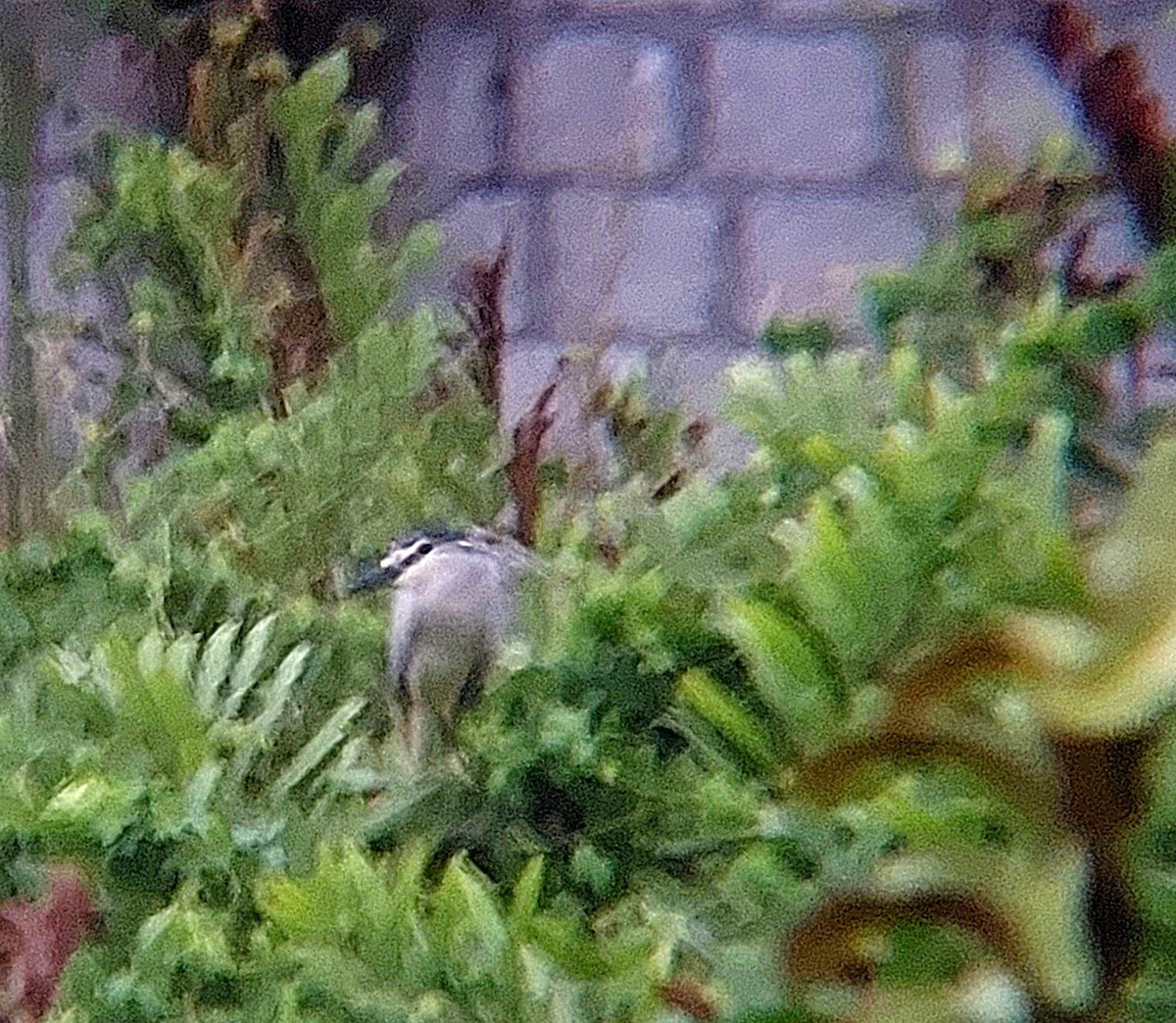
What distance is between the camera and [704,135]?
5.66 feet

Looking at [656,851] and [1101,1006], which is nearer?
[1101,1006]

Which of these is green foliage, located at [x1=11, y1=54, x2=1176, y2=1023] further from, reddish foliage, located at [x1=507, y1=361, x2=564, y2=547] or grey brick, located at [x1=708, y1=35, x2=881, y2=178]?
grey brick, located at [x1=708, y1=35, x2=881, y2=178]

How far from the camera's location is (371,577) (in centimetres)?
96

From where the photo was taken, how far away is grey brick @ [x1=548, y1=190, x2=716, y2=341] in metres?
1.74

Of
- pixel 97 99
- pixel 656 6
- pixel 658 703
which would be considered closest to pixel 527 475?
pixel 658 703

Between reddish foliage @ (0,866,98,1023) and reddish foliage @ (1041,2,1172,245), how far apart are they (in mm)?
551

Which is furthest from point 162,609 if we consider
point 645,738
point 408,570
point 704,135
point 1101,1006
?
point 704,135

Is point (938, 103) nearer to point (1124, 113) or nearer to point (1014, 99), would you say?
point (1014, 99)

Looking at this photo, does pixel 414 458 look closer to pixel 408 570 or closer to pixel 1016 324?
pixel 408 570

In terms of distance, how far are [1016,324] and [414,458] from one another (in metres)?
0.53

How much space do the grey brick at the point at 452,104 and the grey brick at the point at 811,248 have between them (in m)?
0.33

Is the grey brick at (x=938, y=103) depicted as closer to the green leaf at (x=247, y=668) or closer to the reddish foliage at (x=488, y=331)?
the reddish foliage at (x=488, y=331)

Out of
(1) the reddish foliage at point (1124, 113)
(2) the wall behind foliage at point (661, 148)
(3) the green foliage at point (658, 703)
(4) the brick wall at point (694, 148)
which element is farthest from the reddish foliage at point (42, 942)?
(4) the brick wall at point (694, 148)

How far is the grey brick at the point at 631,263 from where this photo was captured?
68.5 inches
